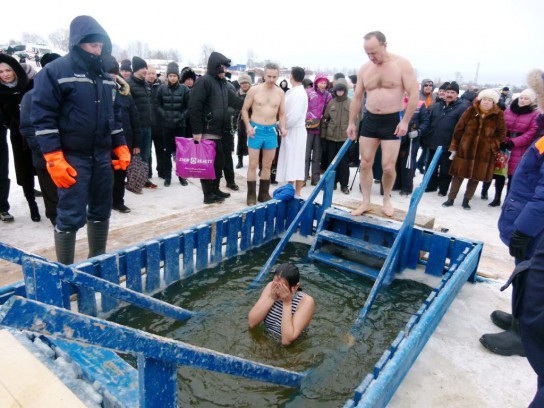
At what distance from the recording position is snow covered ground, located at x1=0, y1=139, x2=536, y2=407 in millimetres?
2605

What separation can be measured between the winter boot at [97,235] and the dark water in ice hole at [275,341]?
75 centimetres

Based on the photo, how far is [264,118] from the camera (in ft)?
19.2

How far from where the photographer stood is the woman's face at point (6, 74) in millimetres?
4230

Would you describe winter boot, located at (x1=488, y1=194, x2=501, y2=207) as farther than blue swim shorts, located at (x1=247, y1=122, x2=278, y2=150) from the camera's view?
Yes

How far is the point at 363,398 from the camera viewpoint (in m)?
1.92

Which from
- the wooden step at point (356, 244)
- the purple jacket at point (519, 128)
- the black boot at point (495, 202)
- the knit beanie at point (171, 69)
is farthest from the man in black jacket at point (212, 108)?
the black boot at point (495, 202)

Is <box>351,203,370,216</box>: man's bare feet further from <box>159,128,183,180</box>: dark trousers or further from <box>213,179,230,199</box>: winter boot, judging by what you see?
<box>159,128,183,180</box>: dark trousers

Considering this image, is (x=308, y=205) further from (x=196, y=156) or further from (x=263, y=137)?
(x=196, y=156)

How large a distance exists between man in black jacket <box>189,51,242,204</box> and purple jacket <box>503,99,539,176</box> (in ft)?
15.2

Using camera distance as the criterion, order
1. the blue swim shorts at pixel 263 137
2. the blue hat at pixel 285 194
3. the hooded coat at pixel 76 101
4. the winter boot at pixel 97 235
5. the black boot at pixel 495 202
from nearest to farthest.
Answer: the hooded coat at pixel 76 101 → the winter boot at pixel 97 235 → the blue hat at pixel 285 194 → the blue swim shorts at pixel 263 137 → the black boot at pixel 495 202

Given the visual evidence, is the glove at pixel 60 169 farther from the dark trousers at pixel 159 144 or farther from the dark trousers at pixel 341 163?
the dark trousers at pixel 341 163

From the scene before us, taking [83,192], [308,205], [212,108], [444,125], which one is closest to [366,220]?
[308,205]

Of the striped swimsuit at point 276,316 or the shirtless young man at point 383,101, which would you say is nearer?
the striped swimsuit at point 276,316

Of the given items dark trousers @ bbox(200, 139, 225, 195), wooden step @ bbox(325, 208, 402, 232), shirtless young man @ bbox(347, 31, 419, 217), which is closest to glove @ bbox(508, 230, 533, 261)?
wooden step @ bbox(325, 208, 402, 232)
